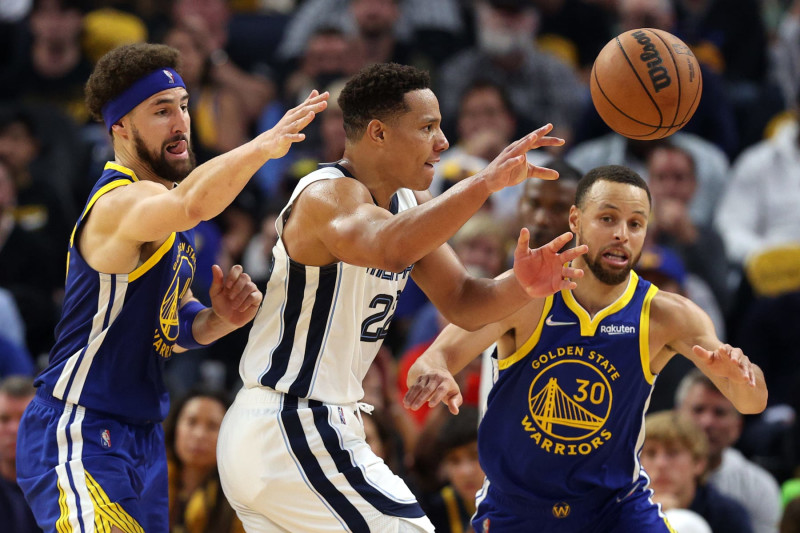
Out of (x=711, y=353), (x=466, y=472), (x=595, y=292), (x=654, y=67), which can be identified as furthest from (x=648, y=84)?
(x=466, y=472)

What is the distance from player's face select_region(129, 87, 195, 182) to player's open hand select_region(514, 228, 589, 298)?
162 cm

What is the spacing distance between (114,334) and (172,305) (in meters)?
0.30

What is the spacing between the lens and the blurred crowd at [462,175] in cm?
773

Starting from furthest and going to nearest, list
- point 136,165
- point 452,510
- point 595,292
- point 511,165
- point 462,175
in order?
point 462,175 < point 452,510 < point 595,292 < point 136,165 < point 511,165

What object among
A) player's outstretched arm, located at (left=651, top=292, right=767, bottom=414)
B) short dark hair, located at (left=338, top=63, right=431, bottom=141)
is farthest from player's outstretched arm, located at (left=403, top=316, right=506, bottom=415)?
short dark hair, located at (left=338, top=63, right=431, bottom=141)

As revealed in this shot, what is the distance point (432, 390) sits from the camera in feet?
16.5

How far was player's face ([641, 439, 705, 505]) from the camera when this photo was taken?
7391mm

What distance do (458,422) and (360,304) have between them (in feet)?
9.56

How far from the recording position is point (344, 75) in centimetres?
1152

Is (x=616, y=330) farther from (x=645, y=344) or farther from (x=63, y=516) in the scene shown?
(x=63, y=516)

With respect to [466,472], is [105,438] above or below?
above

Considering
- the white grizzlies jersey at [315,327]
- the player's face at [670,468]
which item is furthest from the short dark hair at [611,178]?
the player's face at [670,468]

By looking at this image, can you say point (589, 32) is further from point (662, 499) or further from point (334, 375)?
point (334, 375)

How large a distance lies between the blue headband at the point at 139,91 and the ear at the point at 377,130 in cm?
98
